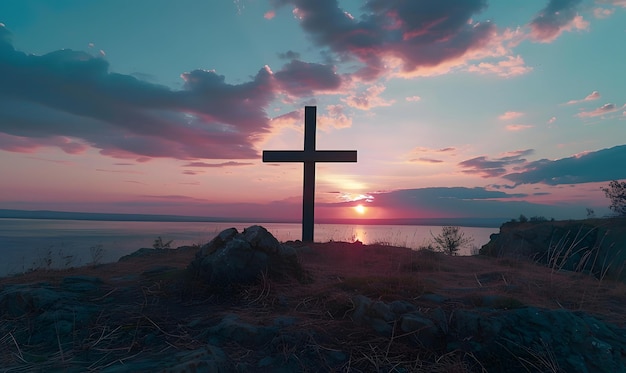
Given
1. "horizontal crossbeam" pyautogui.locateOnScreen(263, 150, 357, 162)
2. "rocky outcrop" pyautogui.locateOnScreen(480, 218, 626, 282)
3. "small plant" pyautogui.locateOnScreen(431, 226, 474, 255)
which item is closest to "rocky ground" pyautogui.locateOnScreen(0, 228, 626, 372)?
"horizontal crossbeam" pyautogui.locateOnScreen(263, 150, 357, 162)

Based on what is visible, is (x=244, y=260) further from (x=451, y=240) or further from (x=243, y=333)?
(x=451, y=240)

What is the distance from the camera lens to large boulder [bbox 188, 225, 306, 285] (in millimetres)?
5988

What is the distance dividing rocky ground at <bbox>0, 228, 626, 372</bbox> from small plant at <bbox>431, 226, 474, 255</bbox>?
11417 millimetres

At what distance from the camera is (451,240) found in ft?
61.0

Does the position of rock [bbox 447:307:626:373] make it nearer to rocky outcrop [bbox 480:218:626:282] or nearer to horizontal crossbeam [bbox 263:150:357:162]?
horizontal crossbeam [bbox 263:150:357:162]

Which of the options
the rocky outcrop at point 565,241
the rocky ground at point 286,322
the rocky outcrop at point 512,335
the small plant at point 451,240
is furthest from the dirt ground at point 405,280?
the small plant at point 451,240

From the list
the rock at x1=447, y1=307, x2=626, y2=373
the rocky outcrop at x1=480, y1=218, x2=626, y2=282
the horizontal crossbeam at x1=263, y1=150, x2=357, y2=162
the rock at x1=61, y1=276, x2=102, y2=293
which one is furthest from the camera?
the rocky outcrop at x1=480, y1=218, x2=626, y2=282

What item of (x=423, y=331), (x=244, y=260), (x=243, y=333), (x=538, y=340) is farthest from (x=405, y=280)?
(x=243, y=333)

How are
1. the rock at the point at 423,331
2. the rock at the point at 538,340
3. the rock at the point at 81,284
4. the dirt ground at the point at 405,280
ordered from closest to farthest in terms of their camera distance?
the rock at the point at 538,340 < the rock at the point at 423,331 < the dirt ground at the point at 405,280 < the rock at the point at 81,284

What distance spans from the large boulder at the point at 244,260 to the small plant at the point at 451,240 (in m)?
12.9

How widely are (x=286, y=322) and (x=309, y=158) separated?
27.5ft

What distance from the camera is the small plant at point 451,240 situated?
18.3 meters

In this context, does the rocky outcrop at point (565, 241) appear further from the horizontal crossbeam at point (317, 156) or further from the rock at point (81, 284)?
the rock at point (81, 284)

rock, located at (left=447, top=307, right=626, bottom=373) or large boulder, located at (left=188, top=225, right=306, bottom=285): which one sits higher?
large boulder, located at (left=188, top=225, right=306, bottom=285)
